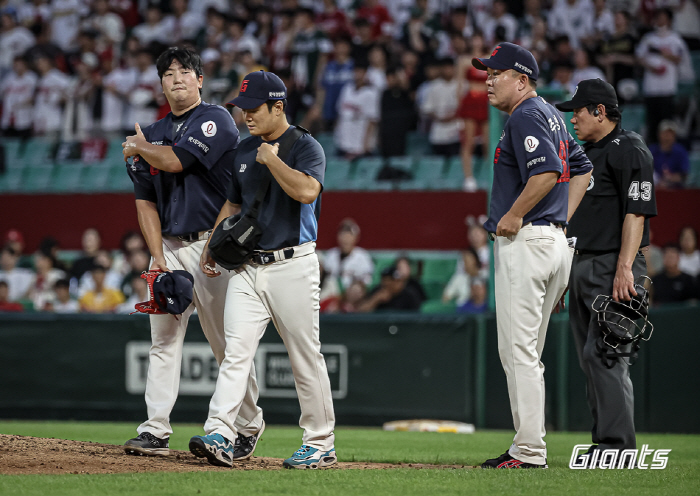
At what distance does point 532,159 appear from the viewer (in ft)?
17.0

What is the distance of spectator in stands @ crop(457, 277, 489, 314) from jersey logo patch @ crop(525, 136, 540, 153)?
5.64 m

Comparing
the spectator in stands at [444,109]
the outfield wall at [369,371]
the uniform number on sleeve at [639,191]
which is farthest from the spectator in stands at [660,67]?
the uniform number on sleeve at [639,191]

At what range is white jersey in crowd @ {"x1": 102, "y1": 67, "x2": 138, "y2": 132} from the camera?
15477 mm

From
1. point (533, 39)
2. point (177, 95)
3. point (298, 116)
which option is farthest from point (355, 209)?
point (177, 95)

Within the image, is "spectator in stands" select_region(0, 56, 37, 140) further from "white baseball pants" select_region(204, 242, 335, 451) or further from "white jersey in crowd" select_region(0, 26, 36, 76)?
"white baseball pants" select_region(204, 242, 335, 451)

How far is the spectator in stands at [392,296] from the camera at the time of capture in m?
11.1

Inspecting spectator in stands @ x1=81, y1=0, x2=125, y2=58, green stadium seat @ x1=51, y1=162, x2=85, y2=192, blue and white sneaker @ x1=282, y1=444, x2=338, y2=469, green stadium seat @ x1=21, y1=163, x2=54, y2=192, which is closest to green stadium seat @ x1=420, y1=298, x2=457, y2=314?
blue and white sneaker @ x1=282, y1=444, x2=338, y2=469

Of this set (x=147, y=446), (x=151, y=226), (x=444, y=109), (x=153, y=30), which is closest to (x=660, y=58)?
(x=444, y=109)

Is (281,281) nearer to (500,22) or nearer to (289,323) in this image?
(289,323)

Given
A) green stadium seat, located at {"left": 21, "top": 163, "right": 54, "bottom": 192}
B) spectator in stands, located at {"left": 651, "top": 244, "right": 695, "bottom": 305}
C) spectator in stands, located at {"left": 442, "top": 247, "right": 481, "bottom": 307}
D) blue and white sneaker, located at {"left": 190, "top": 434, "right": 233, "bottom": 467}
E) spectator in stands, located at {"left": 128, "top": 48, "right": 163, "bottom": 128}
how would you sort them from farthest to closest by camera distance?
green stadium seat, located at {"left": 21, "top": 163, "right": 54, "bottom": 192}, spectator in stands, located at {"left": 128, "top": 48, "right": 163, "bottom": 128}, spectator in stands, located at {"left": 442, "top": 247, "right": 481, "bottom": 307}, spectator in stands, located at {"left": 651, "top": 244, "right": 695, "bottom": 305}, blue and white sneaker, located at {"left": 190, "top": 434, "right": 233, "bottom": 467}

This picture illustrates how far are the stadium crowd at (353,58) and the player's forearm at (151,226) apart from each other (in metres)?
7.86

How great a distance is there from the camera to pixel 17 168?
15.9m

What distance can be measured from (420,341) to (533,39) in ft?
20.3

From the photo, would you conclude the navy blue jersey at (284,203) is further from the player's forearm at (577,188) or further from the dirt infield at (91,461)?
the player's forearm at (577,188)
